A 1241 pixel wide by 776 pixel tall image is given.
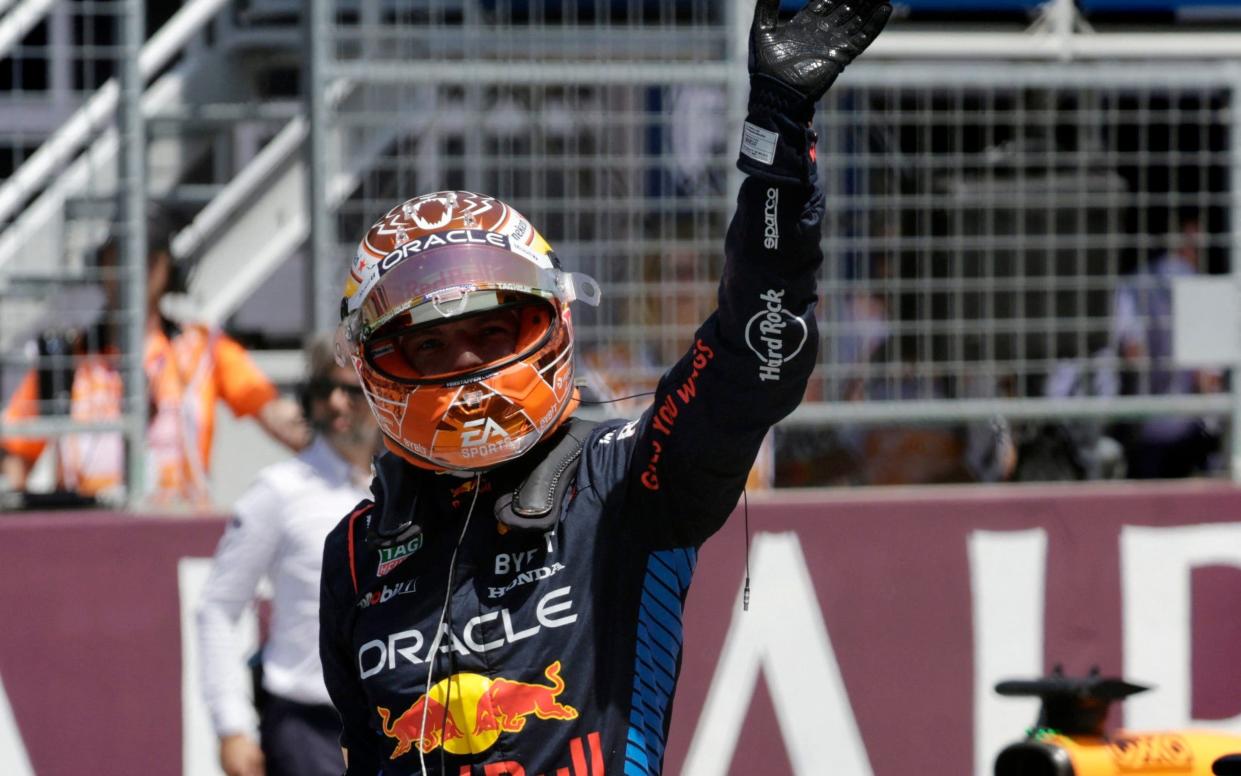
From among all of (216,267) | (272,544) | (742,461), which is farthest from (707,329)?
(216,267)

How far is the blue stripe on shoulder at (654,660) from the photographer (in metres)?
2.53

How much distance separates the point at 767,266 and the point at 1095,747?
1.41 meters

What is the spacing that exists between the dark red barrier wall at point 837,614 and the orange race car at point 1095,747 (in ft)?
7.39

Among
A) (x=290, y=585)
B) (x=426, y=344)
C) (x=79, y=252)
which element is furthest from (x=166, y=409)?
(x=426, y=344)

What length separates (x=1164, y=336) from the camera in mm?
6121

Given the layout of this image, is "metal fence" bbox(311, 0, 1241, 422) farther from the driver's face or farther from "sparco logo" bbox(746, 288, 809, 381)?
"sparco logo" bbox(746, 288, 809, 381)

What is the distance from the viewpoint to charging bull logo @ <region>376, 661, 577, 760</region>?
8.11 feet

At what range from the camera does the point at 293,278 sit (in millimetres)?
8039

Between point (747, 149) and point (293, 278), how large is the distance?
19.6 feet

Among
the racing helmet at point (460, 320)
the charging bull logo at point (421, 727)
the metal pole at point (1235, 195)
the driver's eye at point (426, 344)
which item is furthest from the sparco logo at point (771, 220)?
the metal pole at point (1235, 195)

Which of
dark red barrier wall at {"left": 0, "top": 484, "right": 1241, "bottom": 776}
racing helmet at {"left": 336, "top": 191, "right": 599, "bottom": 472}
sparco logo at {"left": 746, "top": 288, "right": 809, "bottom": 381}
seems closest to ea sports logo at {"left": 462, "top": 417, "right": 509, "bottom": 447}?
racing helmet at {"left": 336, "top": 191, "right": 599, "bottom": 472}

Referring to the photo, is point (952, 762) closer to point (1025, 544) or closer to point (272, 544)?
point (1025, 544)

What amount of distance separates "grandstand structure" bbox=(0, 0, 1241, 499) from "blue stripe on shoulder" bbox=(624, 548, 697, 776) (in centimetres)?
325

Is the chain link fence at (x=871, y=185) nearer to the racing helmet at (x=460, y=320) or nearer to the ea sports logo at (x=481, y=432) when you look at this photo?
the racing helmet at (x=460, y=320)
